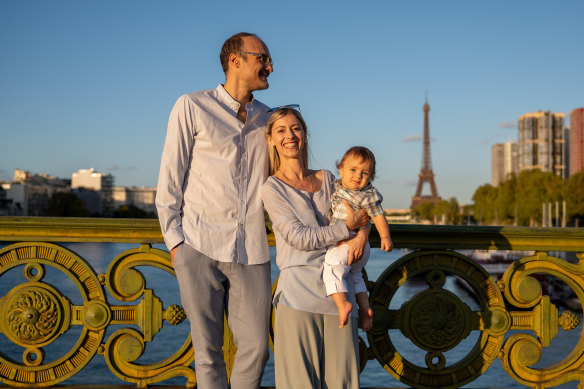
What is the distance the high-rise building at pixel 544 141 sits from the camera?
120938mm

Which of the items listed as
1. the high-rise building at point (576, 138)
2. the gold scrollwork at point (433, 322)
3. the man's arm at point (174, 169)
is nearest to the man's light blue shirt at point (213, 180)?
the man's arm at point (174, 169)

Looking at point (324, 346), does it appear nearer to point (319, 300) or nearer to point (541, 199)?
point (319, 300)

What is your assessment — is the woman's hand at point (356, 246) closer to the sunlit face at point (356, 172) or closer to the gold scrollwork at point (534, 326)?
the sunlit face at point (356, 172)

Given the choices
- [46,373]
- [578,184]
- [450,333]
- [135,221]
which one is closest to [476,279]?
[450,333]

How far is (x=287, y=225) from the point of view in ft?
8.07

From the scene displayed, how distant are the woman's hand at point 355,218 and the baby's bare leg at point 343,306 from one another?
0.27 m

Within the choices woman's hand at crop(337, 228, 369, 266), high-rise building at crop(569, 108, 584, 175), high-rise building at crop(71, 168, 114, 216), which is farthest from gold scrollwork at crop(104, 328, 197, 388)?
high-rise building at crop(71, 168, 114, 216)

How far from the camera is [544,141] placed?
121 m

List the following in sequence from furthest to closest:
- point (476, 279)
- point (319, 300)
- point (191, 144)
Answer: point (476, 279)
point (191, 144)
point (319, 300)

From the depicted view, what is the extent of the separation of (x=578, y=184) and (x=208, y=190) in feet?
183

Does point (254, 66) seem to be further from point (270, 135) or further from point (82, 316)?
point (82, 316)

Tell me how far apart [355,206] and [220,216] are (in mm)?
563

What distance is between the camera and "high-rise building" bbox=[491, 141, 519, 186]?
16200cm

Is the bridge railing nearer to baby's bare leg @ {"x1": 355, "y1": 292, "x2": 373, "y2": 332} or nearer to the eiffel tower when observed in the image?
baby's bare leg @ {"x1": 355, "y1": 292, "x2": 373, "y2": 332}
